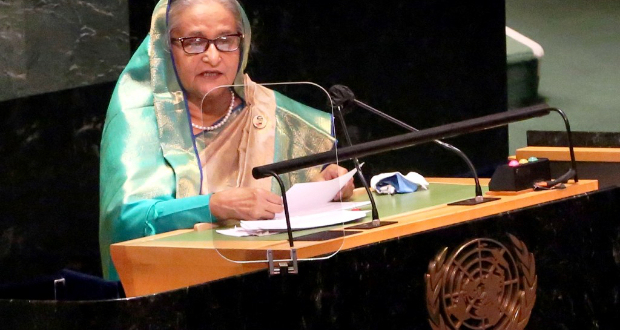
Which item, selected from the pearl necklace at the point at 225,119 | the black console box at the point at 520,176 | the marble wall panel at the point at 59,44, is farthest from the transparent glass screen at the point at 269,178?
the marble wall panel at the point at 59,44

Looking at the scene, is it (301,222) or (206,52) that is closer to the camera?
(301,222)

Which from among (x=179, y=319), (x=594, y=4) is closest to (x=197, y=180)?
(x=179, y=319)

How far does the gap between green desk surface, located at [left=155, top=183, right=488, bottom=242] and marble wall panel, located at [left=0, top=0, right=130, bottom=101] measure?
1742mm

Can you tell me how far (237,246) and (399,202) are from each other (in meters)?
0.87

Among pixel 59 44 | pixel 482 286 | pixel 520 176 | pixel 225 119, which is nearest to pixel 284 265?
pixel 482 286

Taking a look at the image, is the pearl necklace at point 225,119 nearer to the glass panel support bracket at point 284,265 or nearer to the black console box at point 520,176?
the glass panel support bracket at point 284,265

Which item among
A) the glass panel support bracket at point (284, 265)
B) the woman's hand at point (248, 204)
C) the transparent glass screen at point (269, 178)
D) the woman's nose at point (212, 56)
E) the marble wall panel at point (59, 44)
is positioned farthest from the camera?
the marble wall panel at point (59, 44)

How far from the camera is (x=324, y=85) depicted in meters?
5.62

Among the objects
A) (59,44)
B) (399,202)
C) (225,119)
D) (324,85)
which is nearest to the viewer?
(225,119)

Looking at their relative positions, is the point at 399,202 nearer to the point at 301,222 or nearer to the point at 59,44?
the point at 301,222

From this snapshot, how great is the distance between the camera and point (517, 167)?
11.1 feet

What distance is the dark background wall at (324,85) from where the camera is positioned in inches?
190

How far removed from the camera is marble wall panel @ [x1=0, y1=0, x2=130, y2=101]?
475 cm

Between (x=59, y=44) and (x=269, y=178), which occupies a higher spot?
(x=59, y=44)
